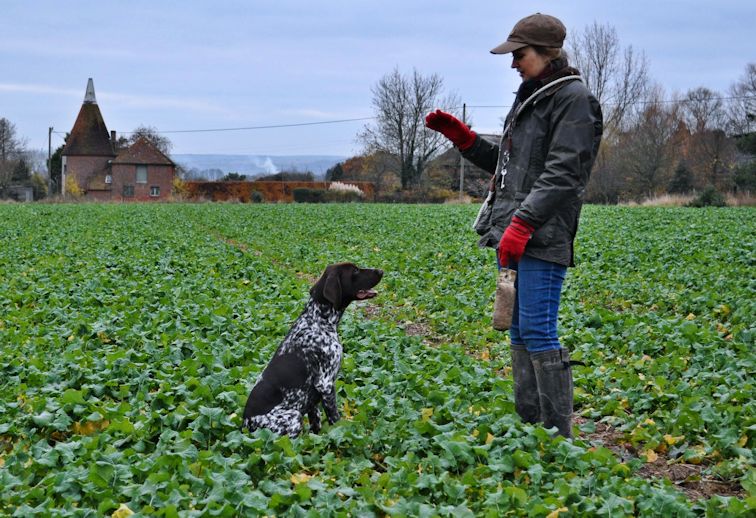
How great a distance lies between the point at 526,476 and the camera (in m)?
4.87

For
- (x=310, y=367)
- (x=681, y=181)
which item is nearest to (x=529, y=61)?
(x=310, y=367)

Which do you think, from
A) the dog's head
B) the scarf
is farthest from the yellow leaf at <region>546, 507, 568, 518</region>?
the scarf

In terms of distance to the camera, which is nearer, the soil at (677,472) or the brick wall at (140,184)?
the soil at (677,472)

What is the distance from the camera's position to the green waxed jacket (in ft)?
16.7

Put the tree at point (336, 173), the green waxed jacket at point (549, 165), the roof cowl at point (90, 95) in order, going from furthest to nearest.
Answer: the roof cowl at point (90, 95), the tree at point (336, 173), the green waxed jacket at point (549, 165)

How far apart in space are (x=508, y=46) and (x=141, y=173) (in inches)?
3573

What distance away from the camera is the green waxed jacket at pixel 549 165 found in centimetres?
510

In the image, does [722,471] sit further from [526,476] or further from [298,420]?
[298,420]

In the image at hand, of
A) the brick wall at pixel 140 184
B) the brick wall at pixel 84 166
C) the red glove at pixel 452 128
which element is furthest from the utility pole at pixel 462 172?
the red glove at pixel 452 128

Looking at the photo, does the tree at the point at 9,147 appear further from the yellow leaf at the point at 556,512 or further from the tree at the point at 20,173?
the yellow leaf at the point at 556,512

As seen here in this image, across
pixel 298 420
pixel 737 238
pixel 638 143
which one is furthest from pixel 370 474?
pixel 638 143

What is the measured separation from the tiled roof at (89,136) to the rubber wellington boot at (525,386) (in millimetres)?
95316

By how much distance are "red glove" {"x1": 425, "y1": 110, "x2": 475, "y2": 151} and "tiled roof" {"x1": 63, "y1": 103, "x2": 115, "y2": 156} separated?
311 feet

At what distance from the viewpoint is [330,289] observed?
5.95 metres
